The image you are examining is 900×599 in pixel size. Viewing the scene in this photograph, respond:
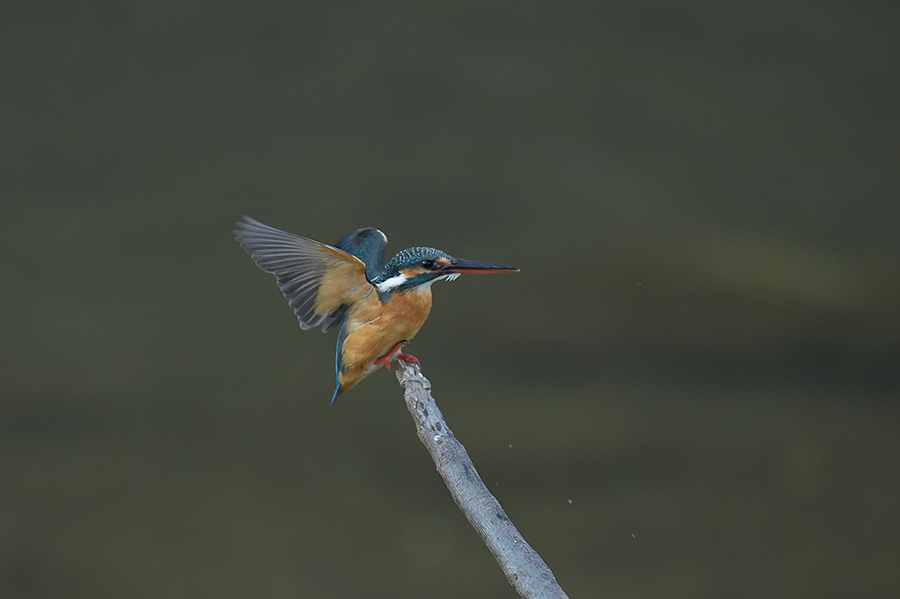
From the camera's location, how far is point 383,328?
146 centimetres

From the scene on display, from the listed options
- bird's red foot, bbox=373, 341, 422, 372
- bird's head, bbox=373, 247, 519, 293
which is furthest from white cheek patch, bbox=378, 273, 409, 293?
bird's red foot, bbox=373, 341, 422, 372

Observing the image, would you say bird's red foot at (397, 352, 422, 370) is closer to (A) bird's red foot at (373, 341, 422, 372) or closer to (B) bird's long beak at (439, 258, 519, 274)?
(A) bird's red foot at (373, 341, 422, 372)

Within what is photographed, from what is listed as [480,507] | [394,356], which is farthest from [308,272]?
[480,507]

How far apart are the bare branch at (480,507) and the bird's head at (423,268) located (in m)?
0.17

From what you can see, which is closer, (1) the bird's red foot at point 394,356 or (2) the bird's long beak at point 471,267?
(2) the bird's long beak at point 471,267

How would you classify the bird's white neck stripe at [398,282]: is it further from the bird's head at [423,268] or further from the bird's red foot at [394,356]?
the bird's red foot at [394,356]

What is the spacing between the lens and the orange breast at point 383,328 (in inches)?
57.3

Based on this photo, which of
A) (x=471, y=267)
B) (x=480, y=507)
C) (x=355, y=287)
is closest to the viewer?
(x=480, y=507)

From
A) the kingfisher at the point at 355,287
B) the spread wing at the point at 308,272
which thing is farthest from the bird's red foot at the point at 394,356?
the spread wing at the point at 308,272

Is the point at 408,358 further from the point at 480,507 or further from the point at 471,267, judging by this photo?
the point at 480,507

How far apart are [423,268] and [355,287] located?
0.55 ft

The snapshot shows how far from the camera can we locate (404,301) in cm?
145

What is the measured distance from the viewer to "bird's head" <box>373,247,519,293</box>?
4.63 ft

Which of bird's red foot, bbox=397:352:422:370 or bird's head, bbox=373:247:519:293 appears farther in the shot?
bird's red foot, bbox=397:352:422:370
